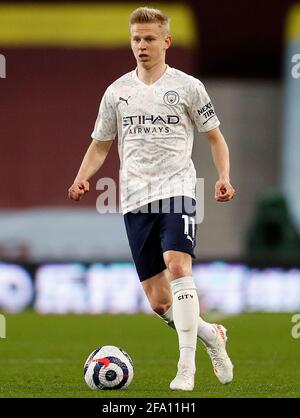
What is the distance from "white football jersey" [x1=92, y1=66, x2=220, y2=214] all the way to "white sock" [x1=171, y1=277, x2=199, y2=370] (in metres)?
0.54

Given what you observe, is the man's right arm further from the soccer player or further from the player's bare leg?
the player's bare leg

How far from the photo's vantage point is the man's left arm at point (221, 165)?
7871mm

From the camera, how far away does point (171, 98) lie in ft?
26.5

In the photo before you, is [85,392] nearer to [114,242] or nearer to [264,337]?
[264,337]

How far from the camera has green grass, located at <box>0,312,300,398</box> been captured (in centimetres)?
803

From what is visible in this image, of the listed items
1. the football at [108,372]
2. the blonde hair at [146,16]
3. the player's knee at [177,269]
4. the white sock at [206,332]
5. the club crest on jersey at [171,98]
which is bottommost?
the football at [108,372]

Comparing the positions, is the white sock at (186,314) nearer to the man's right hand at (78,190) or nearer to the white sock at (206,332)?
the white sock at (206,332)

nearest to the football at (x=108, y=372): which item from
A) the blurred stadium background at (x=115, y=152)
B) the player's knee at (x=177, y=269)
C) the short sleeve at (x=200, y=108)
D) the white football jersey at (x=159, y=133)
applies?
the player's knee at (x=177, y=269)

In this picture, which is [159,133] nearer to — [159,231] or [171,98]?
[171,98]

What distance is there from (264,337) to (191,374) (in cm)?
480

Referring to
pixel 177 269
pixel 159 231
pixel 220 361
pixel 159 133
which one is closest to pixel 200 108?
pixel 159 133

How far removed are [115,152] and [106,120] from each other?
10129 millimetres

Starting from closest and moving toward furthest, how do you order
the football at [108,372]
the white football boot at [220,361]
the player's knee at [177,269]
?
1. the player's knee at [177,269]
2. the football at [108,372]
3. the white football boot at [220,361]

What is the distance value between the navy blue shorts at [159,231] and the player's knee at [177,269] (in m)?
0.08
